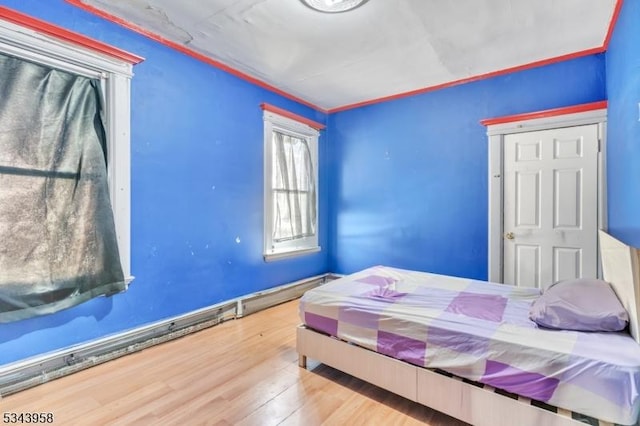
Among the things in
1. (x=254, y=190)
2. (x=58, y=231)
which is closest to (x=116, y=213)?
(x=58, y=231)

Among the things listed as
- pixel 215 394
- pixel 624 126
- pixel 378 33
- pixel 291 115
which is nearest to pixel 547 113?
pixel 624 126

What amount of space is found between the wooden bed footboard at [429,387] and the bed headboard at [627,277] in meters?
0.49

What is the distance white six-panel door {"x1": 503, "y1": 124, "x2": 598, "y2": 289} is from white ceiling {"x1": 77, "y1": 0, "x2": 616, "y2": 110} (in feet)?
2.68

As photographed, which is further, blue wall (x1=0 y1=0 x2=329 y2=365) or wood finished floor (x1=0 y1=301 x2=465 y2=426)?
blue wall (x1=0 y1=0 x2=329 y2=365)

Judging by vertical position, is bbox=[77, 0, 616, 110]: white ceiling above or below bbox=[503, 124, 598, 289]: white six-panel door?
above

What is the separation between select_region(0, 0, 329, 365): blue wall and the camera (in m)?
2.16

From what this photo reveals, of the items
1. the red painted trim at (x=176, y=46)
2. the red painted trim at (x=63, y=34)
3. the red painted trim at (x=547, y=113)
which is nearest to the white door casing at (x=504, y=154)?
the red painted trim at (x=547, y=113)

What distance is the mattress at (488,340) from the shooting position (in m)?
1.28

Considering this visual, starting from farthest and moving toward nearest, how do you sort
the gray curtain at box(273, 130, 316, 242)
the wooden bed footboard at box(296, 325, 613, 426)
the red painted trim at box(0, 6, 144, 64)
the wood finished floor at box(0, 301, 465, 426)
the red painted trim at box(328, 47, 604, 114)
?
the gray curtain at box(273, 130, 316, 242)
the red painted trim at box(328, 47, 604, 114)
the red painted trim at box(0, 6, 144, 64)
the wood finished floor at box(0, 301, 465, 426)
the wooden bed footboard at box(296, 325, 613, 426)

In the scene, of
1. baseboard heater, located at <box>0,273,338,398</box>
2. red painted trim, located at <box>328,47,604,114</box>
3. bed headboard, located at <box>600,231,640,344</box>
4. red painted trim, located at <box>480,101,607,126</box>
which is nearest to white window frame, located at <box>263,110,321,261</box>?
baseboard heater, located at <box>0,273,338,398</box>

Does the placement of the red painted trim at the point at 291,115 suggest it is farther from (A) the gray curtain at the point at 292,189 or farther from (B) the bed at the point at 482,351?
(B) the bed at the point at 482,351

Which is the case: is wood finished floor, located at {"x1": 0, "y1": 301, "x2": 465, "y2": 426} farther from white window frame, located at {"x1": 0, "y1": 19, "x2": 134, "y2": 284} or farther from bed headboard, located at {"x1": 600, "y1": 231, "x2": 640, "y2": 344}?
bed headboard, located at {"x1": 600, "y1": 231, "x2": 640, "y2": 344}

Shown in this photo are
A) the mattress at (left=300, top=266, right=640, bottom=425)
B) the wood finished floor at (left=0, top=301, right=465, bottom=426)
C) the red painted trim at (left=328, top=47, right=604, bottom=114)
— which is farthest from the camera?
the red painted trim at (left=328, top=47, right=604, bottom=114)

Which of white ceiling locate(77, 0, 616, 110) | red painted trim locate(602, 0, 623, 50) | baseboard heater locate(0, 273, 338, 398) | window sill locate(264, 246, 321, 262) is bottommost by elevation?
baseboard heater locate(0, 273, 338, 398)
